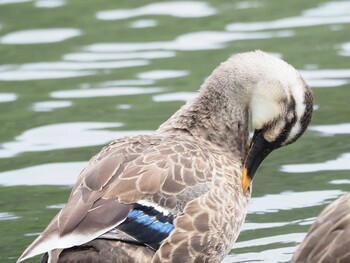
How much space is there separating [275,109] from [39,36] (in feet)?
20.7

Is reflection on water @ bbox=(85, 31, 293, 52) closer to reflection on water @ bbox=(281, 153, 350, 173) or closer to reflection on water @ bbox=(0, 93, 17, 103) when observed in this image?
reflection on water @ bbox=(0, 93, 17, 103)

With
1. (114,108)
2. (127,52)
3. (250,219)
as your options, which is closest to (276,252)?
(250,219)

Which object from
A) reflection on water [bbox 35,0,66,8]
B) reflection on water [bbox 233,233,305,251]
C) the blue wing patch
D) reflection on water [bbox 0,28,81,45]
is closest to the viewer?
the blue wing patch

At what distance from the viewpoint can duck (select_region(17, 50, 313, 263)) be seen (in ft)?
28.7

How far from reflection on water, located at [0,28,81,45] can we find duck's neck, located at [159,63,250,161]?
561 centimetres

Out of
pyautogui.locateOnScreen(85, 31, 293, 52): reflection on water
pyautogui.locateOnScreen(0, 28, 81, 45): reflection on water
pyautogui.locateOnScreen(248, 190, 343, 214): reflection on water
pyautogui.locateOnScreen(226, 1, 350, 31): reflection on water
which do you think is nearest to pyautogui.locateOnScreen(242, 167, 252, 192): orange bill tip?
pyautogui.locateOnScreen(248, 190, 343, 214): reflection on water

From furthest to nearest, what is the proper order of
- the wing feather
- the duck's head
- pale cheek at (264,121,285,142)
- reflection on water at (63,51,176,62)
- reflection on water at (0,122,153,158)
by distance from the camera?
reflection on water at (63,51,176,62) → reflection on water at (0,122,153,158) → pale cheek at (264,121,285,142) → the duck's head → the wing feather

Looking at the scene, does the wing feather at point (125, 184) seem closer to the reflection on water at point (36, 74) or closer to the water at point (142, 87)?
the water at point (142, 87)

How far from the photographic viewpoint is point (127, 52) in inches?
592

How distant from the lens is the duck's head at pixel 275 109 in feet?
31.9

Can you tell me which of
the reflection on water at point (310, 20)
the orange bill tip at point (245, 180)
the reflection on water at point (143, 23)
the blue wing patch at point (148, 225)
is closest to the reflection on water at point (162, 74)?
the reflection on water at point (310, 20)

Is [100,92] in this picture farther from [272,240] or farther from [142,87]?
[272,240]

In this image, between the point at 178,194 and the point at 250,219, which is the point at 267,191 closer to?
the point at 250,219

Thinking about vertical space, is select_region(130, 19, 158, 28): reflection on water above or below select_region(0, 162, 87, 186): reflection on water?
above
